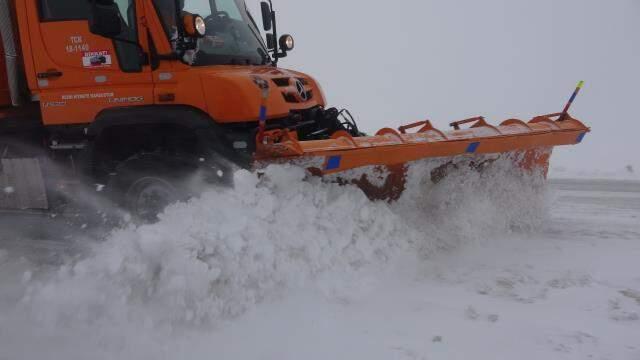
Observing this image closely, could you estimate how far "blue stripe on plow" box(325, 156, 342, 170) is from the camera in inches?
136

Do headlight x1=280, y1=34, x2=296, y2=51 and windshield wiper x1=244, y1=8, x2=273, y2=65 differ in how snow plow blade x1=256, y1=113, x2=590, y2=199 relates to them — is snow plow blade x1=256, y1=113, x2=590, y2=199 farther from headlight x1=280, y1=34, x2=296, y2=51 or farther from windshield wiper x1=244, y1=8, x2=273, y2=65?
headlight x1=280, y1=34, x2=296, y2=51

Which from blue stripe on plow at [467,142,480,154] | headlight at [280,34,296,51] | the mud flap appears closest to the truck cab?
the mud flap

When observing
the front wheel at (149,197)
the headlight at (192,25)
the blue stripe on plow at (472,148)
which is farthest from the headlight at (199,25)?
the blue stripe on plow at (472,148)

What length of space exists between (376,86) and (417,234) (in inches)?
872

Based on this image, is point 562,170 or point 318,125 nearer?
point 318,125

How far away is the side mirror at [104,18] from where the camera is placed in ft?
11.9

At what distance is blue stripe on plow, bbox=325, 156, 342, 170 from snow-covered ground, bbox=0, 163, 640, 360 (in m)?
0.21

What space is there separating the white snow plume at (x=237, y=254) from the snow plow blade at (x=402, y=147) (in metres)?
0.15

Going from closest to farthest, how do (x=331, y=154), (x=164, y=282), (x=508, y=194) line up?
(x=164, y=282) → (x=331, y=154) → (x=508, y=194)

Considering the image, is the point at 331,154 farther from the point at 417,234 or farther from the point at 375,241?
the point at 417,234

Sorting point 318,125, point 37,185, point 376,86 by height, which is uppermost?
point 318,125

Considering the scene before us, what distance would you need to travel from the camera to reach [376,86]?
25.6m

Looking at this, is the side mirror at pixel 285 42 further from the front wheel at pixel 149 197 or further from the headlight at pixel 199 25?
the front wheel at pixel 149 197

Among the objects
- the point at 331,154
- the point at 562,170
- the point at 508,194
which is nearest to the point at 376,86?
the point at 562,170
